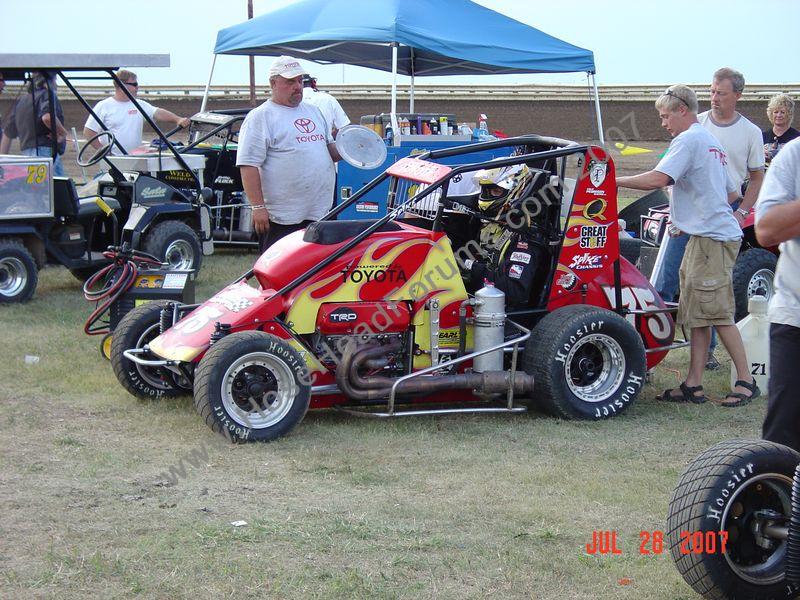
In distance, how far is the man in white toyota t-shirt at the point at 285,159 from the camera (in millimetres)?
6621

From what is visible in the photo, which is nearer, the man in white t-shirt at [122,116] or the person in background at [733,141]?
the person in background at [733,141]

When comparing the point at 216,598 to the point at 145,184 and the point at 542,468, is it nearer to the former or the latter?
the point at 542,468

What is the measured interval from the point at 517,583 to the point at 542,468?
50.1 inches

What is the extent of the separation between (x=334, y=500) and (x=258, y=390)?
3.13ft

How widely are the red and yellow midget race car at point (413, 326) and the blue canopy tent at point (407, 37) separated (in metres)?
6.02

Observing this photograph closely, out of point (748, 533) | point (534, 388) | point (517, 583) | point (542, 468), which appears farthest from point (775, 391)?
point (534, 388)

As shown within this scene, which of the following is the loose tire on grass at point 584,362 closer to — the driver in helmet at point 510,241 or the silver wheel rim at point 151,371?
the driver in helmet at point 510,241

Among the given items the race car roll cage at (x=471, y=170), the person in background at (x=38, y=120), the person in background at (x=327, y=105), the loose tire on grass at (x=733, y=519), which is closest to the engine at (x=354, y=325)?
the race car roll cage at (x=471, y=170)

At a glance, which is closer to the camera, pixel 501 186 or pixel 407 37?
pixel 501 186

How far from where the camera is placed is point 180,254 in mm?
9797

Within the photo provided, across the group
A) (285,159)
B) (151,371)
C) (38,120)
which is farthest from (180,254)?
(151,371)

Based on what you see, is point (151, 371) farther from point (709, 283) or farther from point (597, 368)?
point (709, 283)

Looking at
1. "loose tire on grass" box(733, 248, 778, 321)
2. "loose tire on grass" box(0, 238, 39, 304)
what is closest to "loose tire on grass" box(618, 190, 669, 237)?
"loose tire on grass" box(733, 248, 778, 321)

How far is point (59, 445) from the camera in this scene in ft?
17.1
